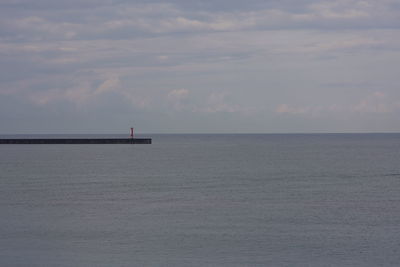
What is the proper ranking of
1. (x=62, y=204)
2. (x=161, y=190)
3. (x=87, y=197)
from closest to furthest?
(x=62, y=204) → (x=87, y=197) → (x=161, y=190)

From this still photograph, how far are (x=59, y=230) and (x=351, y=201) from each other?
19.0m

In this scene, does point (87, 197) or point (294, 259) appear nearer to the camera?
point (294, 259)

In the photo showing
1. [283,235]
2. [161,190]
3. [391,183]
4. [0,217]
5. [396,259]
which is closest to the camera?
[396,259]

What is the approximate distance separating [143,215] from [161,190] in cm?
1313

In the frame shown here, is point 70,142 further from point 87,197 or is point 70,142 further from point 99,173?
point 87,197

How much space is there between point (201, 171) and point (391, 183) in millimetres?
21116

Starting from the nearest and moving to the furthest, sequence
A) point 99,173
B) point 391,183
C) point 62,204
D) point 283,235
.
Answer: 1. point 283,235
2. point 62,204
3. point 391,183
4. point 99,173

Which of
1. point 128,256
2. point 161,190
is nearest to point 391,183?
point 161,190

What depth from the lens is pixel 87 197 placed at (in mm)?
42500

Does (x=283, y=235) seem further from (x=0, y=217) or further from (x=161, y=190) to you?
(x=161, y=190)

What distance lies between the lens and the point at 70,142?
162m

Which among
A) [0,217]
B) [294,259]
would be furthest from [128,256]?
[0,217]

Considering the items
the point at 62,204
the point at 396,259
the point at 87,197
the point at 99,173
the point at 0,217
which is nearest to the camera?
the point at 396,259

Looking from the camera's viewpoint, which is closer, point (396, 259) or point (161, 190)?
point (396, 259)
